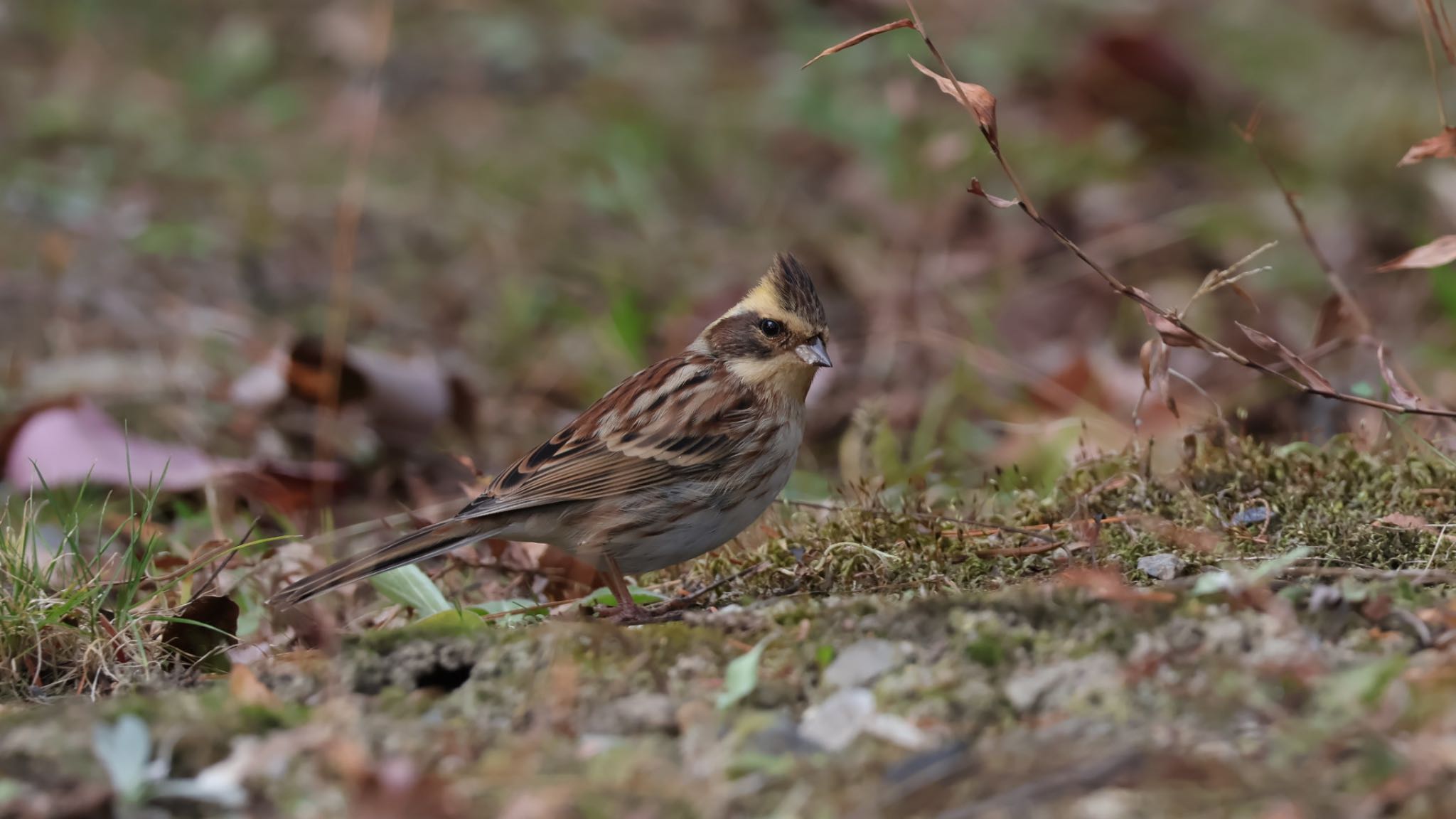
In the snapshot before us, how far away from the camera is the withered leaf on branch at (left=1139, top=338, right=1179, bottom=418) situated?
3.83 m

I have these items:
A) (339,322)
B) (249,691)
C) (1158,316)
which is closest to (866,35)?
(1158,316)

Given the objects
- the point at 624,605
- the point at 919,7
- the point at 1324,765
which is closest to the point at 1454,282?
the point at 624,605

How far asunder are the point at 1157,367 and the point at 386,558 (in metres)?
2.02

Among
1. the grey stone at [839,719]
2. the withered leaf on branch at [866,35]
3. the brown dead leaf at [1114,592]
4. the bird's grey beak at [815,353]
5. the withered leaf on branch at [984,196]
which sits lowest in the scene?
the grey stone at [839,719]

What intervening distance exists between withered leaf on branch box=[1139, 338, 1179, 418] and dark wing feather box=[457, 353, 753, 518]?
1.22m

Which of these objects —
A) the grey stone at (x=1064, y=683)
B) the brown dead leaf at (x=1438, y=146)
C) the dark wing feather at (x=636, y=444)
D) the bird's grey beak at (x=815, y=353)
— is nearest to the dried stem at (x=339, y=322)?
the dark wing feather at (x=636, y=444)

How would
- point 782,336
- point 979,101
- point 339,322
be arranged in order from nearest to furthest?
point 979,101, point 782,336, point 339,322

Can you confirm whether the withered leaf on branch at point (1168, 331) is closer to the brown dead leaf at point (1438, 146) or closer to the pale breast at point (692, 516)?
the brown dead leaf at point (1438, 146)

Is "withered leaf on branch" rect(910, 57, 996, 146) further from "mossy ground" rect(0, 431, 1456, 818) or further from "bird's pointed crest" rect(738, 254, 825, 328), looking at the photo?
"bird's pointed crest" rect(738, 254, 825, 328)

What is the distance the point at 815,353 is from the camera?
15.6ft

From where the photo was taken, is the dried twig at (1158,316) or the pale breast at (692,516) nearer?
the dried twig at (1158,316)

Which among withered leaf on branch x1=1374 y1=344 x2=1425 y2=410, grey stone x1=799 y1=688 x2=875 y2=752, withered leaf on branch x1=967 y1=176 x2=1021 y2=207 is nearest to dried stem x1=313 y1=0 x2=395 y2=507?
withered leaf on branch x1=967 y1=176 x2=1021 y2=207

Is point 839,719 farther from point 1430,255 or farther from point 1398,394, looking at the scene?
point 1430,255

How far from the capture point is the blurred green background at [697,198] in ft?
23.3
